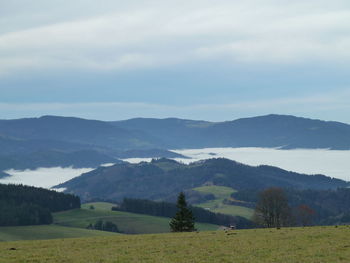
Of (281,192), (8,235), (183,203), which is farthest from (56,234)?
(183,203)

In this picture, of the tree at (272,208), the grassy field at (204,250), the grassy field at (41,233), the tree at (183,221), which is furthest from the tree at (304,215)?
the grassy field at (41,233)

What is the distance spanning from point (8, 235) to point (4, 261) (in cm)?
15140

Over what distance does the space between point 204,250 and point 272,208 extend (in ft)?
234

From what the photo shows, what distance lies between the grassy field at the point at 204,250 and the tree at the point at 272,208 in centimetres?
5916

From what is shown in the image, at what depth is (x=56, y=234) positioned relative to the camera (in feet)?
595

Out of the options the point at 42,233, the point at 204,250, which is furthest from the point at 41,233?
the point at 204,250

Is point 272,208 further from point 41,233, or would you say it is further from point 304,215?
point 41,233

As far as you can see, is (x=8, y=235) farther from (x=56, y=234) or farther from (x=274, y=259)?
(x=274, y=259)

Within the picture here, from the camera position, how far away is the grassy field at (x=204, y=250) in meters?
35.3

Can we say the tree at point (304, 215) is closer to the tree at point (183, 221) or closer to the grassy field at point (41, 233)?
the tree at point (183, 221)

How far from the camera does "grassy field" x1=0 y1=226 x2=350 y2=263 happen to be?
35312mm

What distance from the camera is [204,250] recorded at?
4019 centimetres

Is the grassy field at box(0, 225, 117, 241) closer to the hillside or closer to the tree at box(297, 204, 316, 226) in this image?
the hillside

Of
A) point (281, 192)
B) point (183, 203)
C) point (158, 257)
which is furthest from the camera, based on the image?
point (281, 192)
